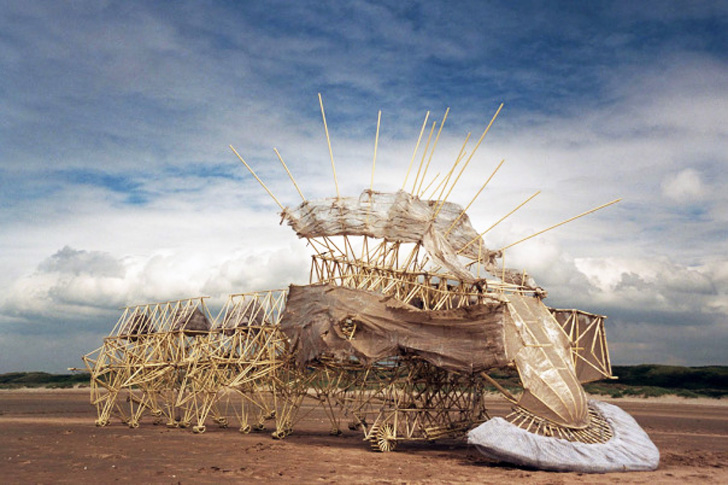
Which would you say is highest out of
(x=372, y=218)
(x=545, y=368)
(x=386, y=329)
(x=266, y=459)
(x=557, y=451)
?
(x=372, y=218)

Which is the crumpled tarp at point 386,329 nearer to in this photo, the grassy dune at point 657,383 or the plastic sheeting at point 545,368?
the plastic sheeting at point 545,368

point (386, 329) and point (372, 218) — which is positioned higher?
point (372, 218)

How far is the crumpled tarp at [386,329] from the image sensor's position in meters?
14.2

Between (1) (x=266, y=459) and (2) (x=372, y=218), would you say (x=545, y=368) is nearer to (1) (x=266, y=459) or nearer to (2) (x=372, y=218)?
(2) (x=372, y=218)

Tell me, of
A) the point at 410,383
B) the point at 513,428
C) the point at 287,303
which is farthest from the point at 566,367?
the point at 287,303

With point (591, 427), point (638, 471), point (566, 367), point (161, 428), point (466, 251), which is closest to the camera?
point (638, 471)

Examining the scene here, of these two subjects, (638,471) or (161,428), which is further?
(161,428)

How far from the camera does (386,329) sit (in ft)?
51.3

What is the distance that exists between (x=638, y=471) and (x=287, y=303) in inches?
396

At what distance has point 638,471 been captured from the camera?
1314 centimetres

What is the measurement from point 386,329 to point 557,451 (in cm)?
500

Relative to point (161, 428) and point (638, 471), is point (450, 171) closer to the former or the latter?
point (638, 471)

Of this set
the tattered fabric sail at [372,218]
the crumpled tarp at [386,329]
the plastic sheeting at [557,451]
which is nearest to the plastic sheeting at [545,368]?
the plastic sheeting at [557,451]

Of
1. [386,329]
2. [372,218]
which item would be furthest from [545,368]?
[372,218]
